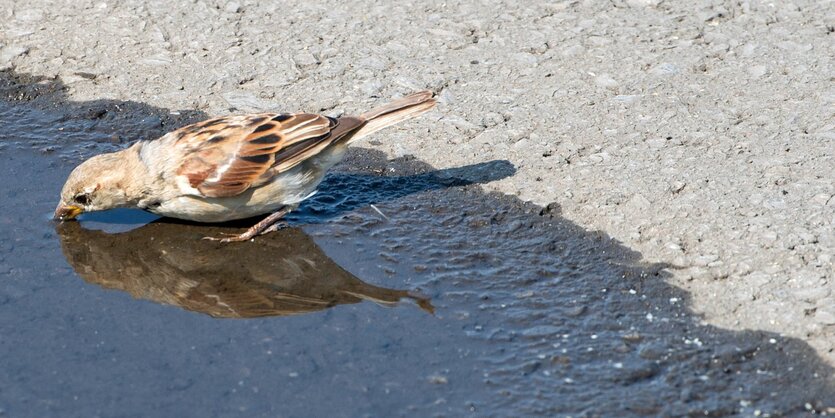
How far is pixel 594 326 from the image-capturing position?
19.2 ft

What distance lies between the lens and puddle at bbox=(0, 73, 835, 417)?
17.4 feet

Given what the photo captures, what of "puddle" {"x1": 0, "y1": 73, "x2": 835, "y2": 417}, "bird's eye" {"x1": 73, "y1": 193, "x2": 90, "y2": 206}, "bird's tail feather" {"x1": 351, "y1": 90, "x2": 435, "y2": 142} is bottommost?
"puddle" {"x1": 0, "y1": 73, "x2": 835, "y2": 417}

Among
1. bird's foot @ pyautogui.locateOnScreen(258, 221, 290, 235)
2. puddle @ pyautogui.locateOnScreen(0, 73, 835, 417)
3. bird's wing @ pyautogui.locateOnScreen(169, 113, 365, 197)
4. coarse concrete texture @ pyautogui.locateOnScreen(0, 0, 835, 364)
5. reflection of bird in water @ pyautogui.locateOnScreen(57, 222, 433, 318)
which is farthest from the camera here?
bird's foot @ pyautogui.locateOnScreen(258, 221, 290, 235)

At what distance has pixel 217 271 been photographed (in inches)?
260

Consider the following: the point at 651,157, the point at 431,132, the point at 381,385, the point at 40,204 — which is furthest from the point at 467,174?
the point at 40,204

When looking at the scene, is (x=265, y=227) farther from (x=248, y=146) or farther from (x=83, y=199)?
(x=83, y=199)

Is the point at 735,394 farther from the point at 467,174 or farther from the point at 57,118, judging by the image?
the point at 57,118

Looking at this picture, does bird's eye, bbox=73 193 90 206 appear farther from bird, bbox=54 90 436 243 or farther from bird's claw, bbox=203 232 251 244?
bird's claw, bbox=203 232 251 244

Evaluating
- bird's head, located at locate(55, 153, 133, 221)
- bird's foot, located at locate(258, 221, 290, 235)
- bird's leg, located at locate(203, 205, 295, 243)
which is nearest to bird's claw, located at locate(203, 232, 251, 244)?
bird's leg, located at locate(203, 205, 295, 243)

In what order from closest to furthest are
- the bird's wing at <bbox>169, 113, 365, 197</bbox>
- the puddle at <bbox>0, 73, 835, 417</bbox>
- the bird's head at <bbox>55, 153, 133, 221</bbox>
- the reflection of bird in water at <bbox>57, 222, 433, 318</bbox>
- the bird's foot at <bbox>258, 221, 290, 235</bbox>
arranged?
the puddle at <bbox>0, 73, 835, 417</bbox> → the reflection of bird in water at <bbox>57, 222, 433, 318</bbox> → the bird's wing at <bbox>169, 113, 365, 197</bbox> → the bird's head at <bbox>55, 153, 133, 221</bbox> → the bird's foot at <bbox>258, 221, 290, 235</bbox>

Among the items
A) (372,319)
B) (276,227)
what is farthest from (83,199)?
(372,319)

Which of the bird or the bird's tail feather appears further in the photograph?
the bird's tail feather

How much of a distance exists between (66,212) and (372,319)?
232cm

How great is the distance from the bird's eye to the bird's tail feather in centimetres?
175
